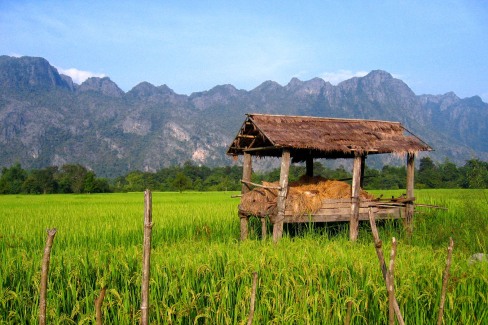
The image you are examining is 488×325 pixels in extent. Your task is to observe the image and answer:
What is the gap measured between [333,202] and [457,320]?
500 cm

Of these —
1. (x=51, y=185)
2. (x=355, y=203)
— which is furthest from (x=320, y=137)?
(x=51, y=185)

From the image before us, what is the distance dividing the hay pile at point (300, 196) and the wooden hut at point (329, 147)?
0.44 ft

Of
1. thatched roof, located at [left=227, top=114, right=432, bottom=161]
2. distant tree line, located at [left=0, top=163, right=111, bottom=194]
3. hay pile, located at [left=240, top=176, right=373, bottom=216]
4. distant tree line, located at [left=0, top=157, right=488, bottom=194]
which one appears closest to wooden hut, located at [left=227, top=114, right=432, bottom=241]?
thatched roof, located at [left=227, top=114, right=432, bottom=161]

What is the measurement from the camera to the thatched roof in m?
8.74

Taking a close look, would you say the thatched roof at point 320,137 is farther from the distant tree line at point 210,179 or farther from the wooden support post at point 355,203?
the distant tree line at point 210,179

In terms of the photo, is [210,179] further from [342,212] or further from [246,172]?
[342,212]

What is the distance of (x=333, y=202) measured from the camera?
9109 mm

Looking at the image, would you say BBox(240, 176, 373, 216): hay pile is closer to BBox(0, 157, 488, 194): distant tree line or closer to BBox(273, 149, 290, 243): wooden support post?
BBox(273, 149, 290, 243): wooden support post

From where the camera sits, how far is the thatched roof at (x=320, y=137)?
8742 mm

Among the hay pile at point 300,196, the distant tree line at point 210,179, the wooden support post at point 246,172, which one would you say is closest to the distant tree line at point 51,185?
the distant tree line at point 210,179

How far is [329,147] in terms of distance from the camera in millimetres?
8797

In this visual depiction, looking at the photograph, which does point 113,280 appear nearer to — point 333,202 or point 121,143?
point 333,202

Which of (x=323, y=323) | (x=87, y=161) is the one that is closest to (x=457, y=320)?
(x=323, y=323)

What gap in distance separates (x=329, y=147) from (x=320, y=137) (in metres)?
0.41
